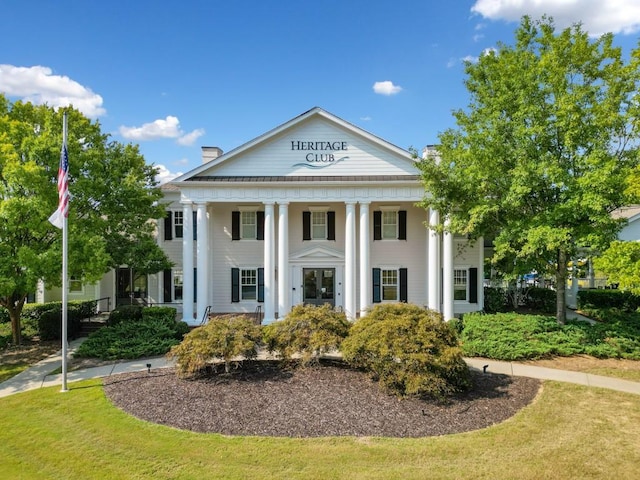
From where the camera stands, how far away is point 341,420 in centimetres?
866

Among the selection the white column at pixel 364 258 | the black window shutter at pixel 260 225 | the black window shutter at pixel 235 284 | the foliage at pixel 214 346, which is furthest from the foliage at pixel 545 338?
the black window shutter at pixel 235 284

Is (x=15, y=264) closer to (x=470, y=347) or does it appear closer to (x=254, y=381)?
(x=254, y=381)

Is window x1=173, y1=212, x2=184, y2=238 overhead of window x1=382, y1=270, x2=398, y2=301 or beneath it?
overhead

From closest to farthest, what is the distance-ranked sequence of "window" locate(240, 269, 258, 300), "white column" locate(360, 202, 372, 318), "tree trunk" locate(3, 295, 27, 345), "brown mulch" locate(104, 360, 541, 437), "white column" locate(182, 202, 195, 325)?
"brown mulch" locate(104, 360, 541, 437) → "tree trunk" locate(3, 295, 27, 345) → "white column" locate(182, 202, 195, 325) → "white column" locate(360, 202, 372, 318) → "window" locate(240, 269, 258, 300)

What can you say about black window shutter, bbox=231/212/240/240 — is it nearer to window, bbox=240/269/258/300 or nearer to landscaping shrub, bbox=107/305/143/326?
window, bbox=240/269/258/300

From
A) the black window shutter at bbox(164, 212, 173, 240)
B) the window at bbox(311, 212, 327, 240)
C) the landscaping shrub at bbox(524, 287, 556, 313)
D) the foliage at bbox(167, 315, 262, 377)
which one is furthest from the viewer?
the black window shutter at bbox(164, 212, 173, 240)

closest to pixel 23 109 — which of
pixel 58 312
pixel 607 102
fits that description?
pixel 58 312

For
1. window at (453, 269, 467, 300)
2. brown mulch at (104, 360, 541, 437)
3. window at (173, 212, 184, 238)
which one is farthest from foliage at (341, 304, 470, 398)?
window at (173, 212, 184, 238)

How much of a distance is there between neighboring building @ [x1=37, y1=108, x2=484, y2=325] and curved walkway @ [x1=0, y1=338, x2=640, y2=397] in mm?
5377

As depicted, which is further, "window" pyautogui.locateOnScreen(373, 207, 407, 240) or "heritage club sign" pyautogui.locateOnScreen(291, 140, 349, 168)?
"window" pyautogui.locateOnScreen(373, 207, 407, 240)

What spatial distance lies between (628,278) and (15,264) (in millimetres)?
17927

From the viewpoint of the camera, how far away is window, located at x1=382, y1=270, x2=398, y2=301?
20938 millimetres

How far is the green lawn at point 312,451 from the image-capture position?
22.0 ft

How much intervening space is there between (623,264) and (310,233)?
13524 millimetres
